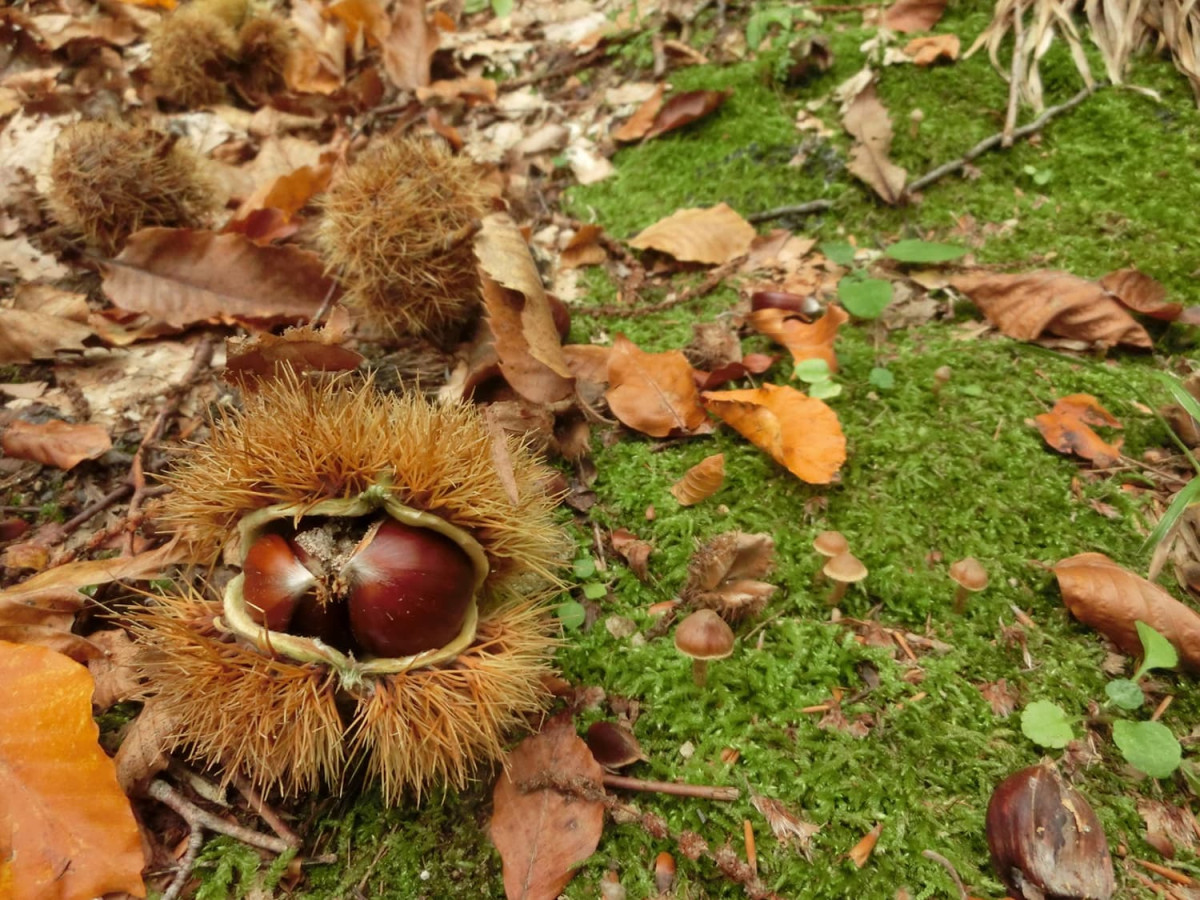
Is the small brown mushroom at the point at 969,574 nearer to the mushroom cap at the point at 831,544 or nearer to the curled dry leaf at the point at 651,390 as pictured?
the mushroom cap at the point at 831,544

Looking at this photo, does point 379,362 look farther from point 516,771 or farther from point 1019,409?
point 1019,409

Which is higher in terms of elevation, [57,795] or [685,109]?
[685,109]

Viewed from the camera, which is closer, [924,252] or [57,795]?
[57,795]

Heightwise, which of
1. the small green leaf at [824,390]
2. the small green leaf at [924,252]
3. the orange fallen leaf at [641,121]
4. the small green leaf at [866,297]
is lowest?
the small green leaf at [824,390]

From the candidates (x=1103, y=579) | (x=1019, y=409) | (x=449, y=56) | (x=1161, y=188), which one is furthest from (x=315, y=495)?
(x=449, y=56)

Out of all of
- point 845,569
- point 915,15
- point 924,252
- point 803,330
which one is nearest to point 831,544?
point 845,569

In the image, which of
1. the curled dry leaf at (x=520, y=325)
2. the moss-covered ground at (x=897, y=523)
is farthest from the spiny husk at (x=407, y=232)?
the moss-covered ground at (x=897, y=523)

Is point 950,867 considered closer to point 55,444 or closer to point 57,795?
point 57,795
